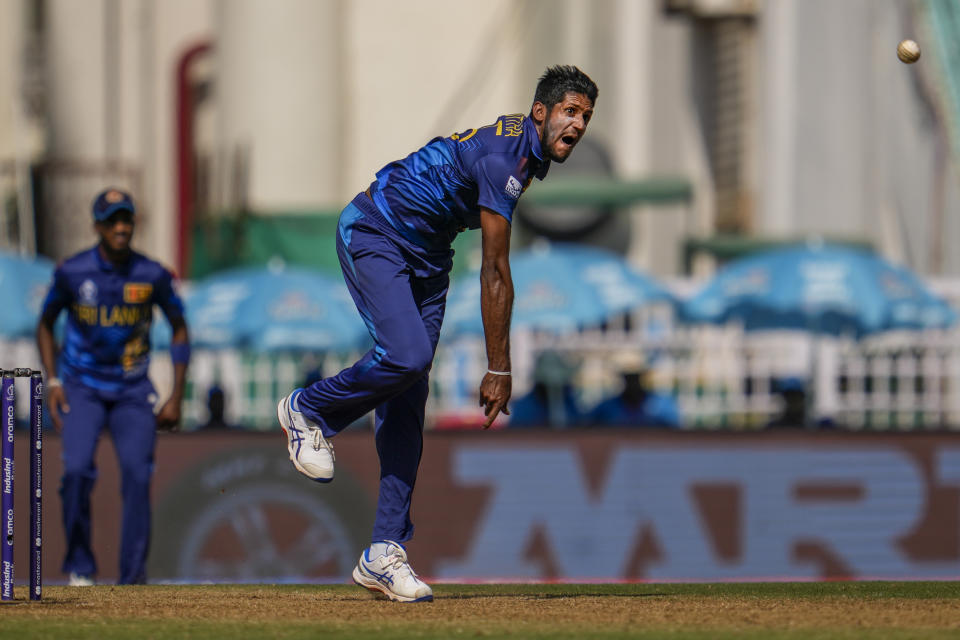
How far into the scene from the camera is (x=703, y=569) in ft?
42.7

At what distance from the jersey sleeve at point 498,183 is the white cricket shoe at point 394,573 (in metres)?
1.52

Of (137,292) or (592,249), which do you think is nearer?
(137,292)

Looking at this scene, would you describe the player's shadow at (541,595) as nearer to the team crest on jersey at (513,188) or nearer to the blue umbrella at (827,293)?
the team crest on jersey at (513,188)

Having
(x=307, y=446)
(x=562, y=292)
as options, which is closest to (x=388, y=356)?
(x=307, y=446)

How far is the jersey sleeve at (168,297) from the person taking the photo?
10.1m

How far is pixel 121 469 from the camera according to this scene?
975 cm

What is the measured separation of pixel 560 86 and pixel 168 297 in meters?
3.70

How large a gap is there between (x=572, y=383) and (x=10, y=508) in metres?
9.73

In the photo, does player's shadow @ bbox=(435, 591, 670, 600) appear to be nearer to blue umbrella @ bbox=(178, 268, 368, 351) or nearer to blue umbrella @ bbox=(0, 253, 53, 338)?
blue umbrella @ bbox=(178, 268, 368, 351)

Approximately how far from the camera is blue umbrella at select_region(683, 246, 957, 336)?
15070 millimetres

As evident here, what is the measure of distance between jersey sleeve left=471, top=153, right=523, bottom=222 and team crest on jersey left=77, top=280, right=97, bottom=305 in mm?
3552

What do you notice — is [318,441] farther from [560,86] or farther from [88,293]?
[88,293]

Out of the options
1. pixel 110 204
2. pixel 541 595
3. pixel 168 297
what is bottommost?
pixel 541 595

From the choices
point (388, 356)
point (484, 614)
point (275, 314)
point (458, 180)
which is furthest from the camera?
point (275, 314)
